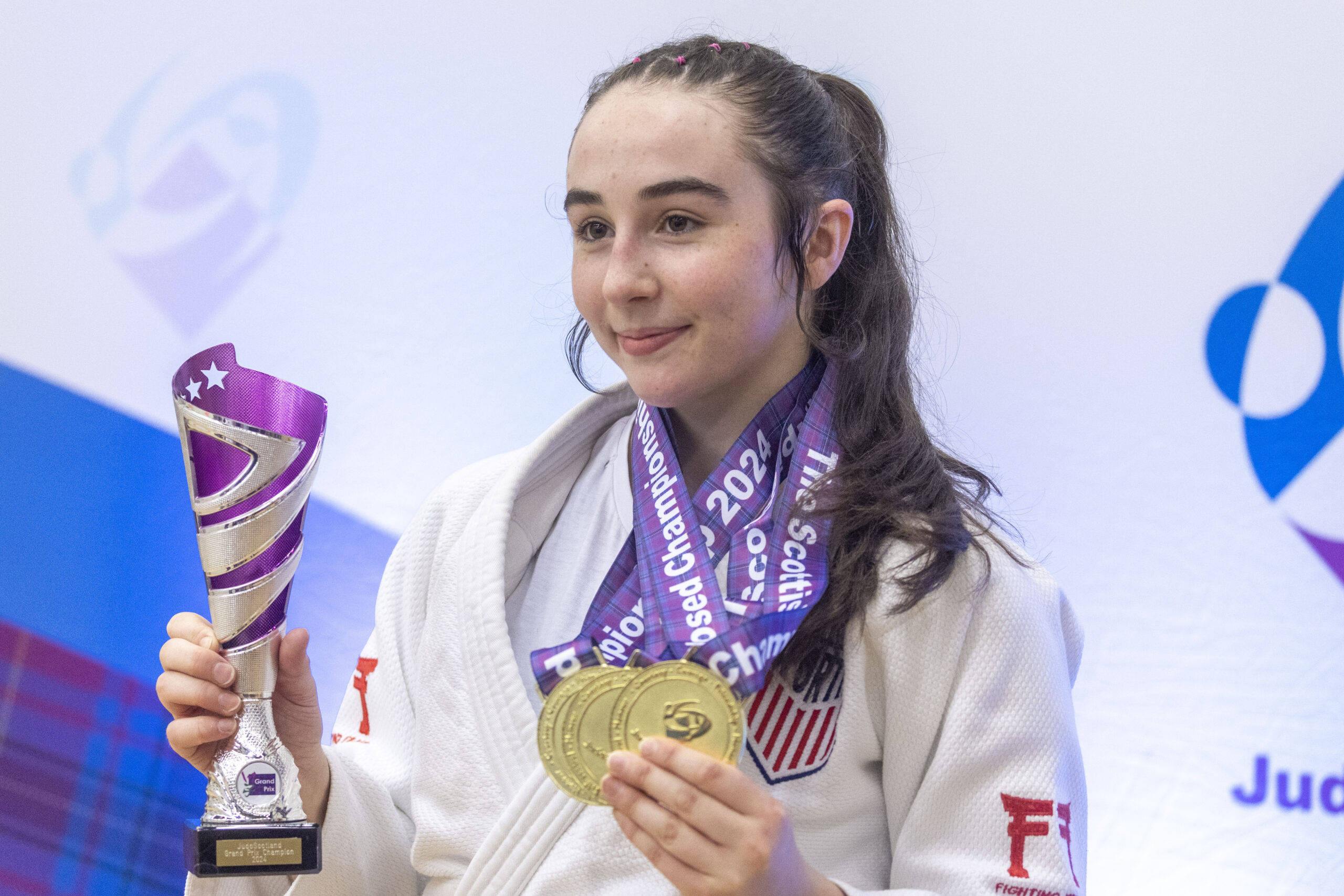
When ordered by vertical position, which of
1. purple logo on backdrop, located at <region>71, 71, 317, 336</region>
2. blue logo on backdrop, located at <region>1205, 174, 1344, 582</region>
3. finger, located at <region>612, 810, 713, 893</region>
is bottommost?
finger, located at <region>612, 810, 713, 893</region>

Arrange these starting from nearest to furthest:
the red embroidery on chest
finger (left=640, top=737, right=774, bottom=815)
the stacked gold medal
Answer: finger (left=640, top=737, right=774, bottom=815), the stacked gold medal, the red embroidery on chest

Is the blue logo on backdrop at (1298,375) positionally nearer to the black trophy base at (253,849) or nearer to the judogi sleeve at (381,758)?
the judogi sleeve at (381,758)

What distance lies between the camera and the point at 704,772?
2.92 ft

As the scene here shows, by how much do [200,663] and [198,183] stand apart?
54.7 inches

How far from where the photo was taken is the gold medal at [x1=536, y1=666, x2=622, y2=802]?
1.02 m

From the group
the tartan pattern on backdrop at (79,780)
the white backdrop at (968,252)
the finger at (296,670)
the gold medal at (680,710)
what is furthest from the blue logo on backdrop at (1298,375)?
the tartan pattern on backdrop at (79,780)

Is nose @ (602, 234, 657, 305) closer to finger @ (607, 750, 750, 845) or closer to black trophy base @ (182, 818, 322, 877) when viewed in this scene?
finger @ (607, 750, 750, 845)

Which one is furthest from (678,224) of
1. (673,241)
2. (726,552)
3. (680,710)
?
(680,710)

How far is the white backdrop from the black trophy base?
45.3 inches

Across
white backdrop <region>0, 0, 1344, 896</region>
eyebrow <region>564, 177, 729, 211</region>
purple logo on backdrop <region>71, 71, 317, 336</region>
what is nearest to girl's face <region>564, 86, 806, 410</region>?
eyebrow <region>564, 177, 729, 211</region>

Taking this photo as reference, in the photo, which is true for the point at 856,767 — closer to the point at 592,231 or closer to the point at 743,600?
the point at 743,600

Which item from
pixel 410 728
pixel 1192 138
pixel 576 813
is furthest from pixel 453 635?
pixel 1192 138

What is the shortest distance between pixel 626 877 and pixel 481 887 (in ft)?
0.51

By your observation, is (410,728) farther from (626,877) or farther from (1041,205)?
(1041,205)
